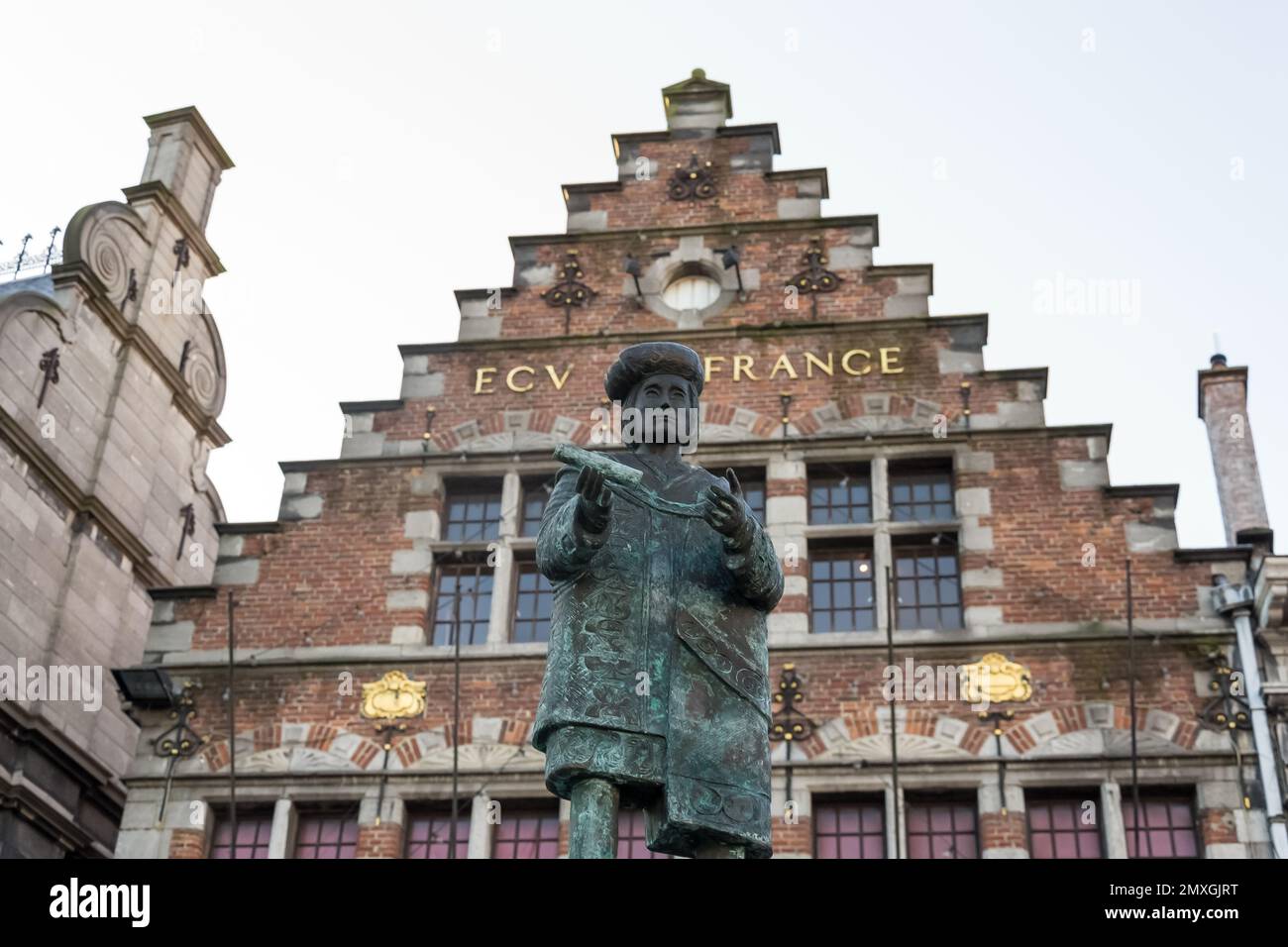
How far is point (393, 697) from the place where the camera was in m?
14.5

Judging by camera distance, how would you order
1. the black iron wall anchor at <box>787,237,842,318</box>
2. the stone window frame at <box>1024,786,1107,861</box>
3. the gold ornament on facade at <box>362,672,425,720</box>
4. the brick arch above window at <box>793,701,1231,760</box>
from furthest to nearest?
the black iron wall anchor at <box>787,237,842,318</box> < the gold ornament on facade at <box>362,672,425,720</box> < the brick arch above window at <box>793,701,1231,760</box> < the stone window frame at <box>1024,786,1107,861</box>

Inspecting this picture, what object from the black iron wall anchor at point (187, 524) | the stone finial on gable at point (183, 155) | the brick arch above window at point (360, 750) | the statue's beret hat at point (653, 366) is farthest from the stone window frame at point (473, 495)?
the statue's beret hat at point (653, 366)

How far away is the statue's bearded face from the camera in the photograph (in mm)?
5707

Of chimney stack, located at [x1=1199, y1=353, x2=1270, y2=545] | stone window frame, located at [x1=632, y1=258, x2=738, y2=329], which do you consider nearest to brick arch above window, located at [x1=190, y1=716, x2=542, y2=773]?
stone window frame, located at [x1=632, y1=258, x2=738, y2=329]

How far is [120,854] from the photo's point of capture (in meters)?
14.1

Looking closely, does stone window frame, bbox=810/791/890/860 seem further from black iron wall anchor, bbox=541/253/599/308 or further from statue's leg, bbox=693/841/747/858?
statue's leg, bbox=693/841/747/858

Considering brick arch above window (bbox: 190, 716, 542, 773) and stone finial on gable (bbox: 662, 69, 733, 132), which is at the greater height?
stone finial on gable (bbox: 662, 69, 733, 132)

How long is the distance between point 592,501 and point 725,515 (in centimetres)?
43

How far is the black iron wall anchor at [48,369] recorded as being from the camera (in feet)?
56.8

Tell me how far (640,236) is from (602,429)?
2.67 meters

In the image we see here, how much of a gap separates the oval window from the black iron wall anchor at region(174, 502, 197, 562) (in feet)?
22.9

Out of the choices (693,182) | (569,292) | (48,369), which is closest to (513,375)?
(569,292)
